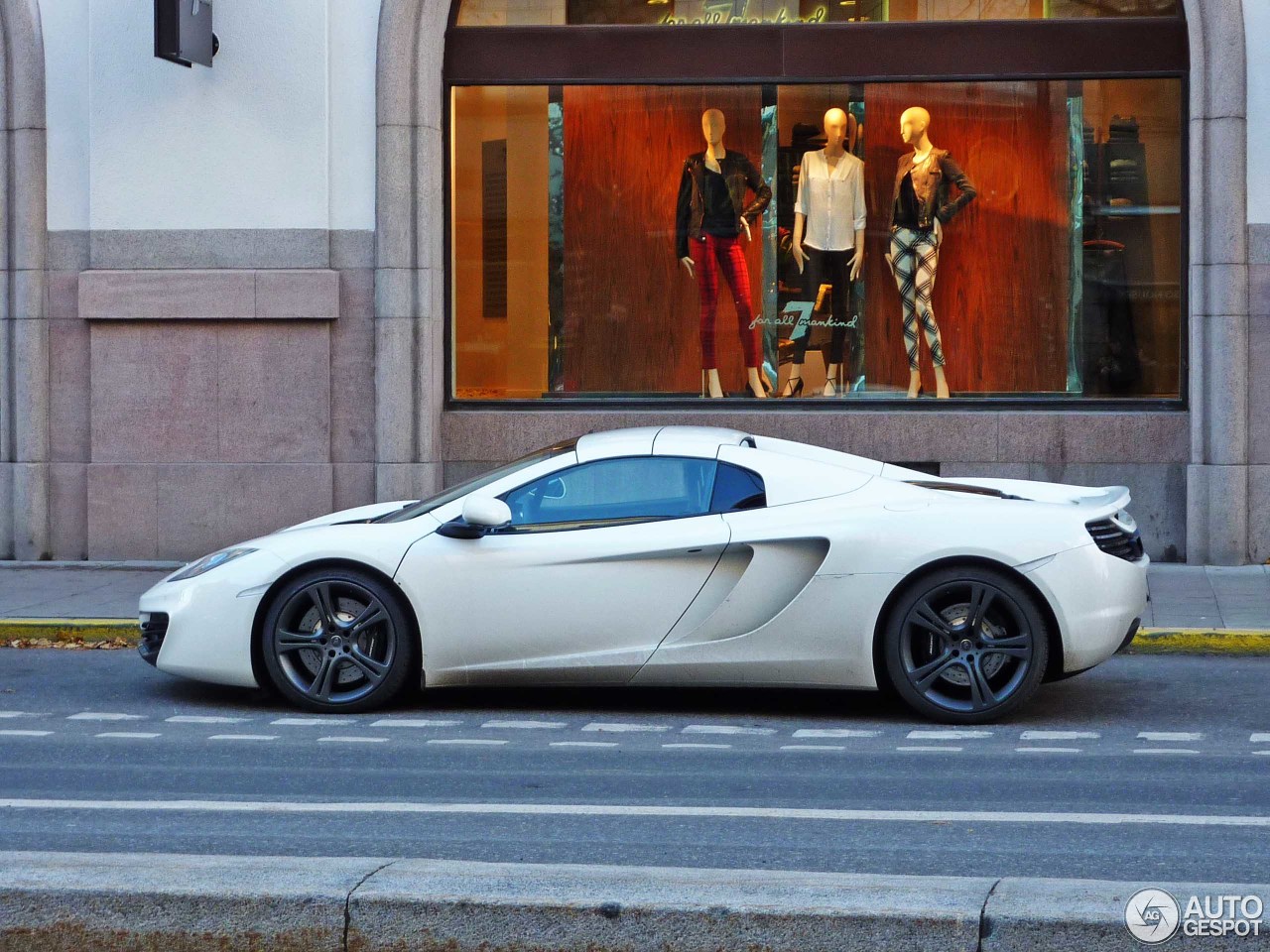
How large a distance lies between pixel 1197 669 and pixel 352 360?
23.6 ft

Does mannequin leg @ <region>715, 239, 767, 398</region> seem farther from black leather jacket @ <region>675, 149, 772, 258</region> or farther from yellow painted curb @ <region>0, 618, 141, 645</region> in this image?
yellow painted curb @ <region>0, 618, 141, 645</region>

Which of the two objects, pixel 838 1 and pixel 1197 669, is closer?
pixel 1197 669

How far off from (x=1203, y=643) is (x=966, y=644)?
2892mm

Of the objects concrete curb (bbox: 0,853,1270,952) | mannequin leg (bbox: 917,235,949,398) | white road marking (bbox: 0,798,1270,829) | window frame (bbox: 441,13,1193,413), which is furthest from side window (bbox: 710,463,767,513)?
mannequin leg (bbox: 917,235,949,398)

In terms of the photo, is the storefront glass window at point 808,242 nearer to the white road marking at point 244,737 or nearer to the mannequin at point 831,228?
the mannequin at point 831,228

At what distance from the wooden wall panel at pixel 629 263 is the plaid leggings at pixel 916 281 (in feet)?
3.99

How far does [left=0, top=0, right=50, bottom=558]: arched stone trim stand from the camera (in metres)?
13.1

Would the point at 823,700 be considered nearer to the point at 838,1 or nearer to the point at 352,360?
the point at 352,360

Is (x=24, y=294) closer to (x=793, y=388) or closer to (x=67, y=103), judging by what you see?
(x=67, y=103)

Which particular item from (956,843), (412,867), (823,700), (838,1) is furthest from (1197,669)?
(838,1)

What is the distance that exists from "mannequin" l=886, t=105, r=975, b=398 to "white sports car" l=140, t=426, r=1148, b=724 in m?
6.13

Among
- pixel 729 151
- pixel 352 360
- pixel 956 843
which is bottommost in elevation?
pixel 956 843

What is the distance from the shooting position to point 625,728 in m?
7.20

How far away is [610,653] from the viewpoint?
7.23 m
